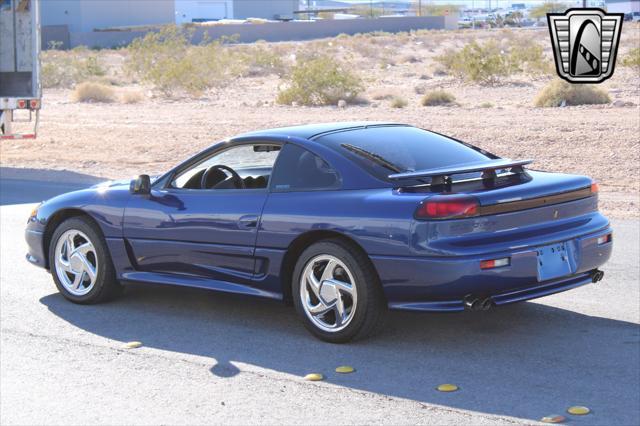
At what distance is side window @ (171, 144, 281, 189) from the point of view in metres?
7.77

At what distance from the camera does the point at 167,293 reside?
891 centimetres

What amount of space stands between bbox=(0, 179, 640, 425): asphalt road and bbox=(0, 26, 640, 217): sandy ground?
20.3 ft

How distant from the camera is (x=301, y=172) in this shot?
7445mm

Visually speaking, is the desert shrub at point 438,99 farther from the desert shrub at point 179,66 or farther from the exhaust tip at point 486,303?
the exhaust tip at point 486,303

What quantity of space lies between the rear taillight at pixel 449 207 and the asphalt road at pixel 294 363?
91cm

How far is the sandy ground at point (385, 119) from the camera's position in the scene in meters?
18.2

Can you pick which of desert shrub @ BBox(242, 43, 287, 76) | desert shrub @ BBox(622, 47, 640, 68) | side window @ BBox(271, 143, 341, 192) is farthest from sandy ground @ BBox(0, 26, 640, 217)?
desert shrub @ BBox(242, 43, 287, 76)

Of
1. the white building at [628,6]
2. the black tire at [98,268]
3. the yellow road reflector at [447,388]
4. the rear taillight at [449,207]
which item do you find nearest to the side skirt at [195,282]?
the black tire at [98,268]

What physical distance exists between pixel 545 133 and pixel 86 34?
68524 mm

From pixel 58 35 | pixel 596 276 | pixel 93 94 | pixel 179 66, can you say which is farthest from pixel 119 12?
pixel 596 276

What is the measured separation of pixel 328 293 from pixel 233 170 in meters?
1.42

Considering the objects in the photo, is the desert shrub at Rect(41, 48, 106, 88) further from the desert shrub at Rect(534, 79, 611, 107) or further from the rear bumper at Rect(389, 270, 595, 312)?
the rear bumper at Rect(389, 270, 595, 312)

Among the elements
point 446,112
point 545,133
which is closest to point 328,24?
point 446,112

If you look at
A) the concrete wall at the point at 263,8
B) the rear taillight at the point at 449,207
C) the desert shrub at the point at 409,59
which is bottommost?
the rear taillight at the point at 449,207
